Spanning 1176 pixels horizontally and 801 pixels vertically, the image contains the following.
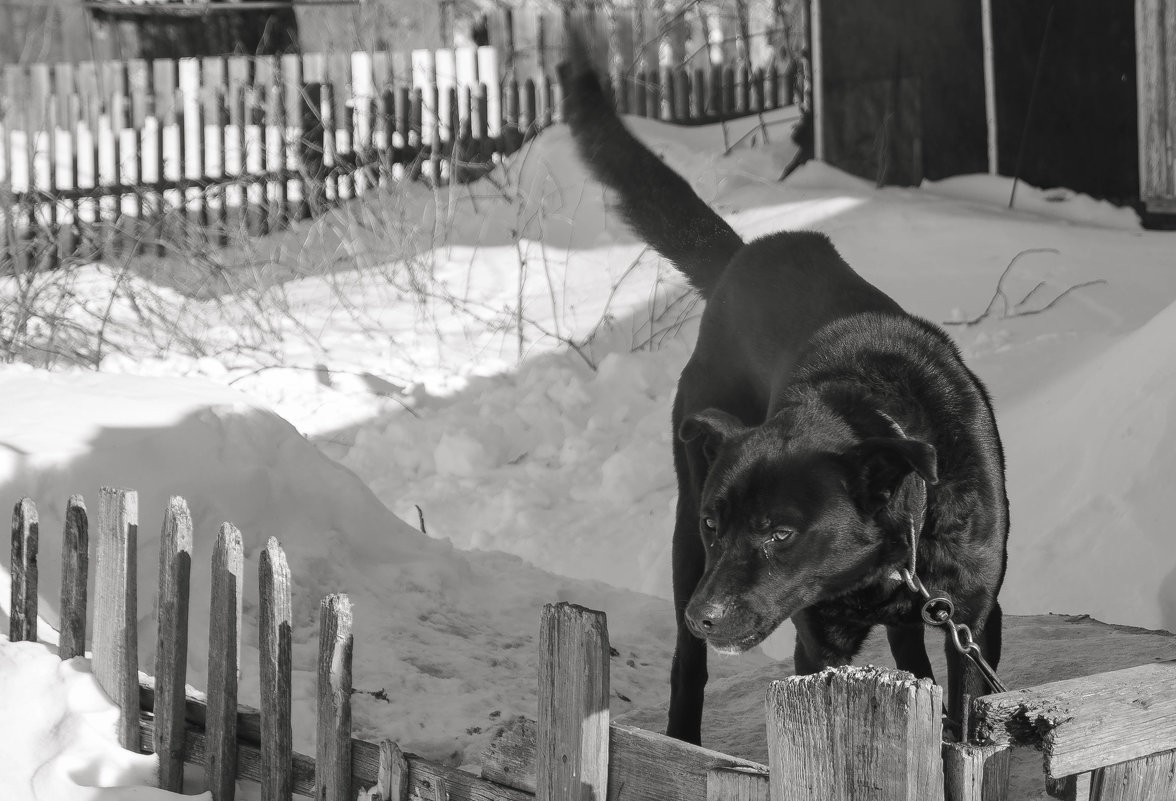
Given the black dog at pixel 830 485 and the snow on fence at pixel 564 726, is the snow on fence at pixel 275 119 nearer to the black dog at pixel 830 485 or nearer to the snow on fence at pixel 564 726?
the black dog at pixel 830 485

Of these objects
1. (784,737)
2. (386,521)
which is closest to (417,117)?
(386,521)

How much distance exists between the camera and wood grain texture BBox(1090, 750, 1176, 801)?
1.65m

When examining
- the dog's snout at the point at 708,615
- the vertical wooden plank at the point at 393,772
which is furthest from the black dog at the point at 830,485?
the vertical wooden plank at the point at 393,772

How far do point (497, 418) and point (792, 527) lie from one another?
14.2ft

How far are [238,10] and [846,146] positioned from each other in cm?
1169

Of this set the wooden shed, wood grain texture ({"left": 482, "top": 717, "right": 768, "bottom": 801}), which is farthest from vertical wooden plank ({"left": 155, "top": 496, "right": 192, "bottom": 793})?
the wooden shed

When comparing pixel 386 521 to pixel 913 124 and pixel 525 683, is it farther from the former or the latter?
pixel 913 124

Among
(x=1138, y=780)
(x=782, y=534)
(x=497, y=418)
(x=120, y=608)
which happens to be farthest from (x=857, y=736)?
(x=497, y=418)

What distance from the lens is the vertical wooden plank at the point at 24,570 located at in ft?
Result: 9.74

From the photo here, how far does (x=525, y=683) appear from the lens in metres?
3.68

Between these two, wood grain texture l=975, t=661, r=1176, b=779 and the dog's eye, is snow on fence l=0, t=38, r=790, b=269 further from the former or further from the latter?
wood grain texture l=975, t=661, r=1176, b=779

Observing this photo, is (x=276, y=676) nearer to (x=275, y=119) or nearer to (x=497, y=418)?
(x=497, y=418)

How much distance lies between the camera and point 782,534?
254cm

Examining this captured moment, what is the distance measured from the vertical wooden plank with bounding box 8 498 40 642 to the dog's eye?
174cm
